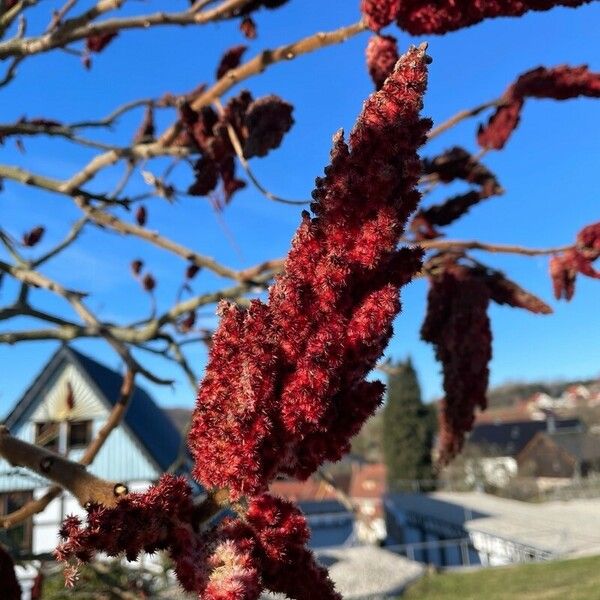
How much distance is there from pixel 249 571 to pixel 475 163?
1.45m

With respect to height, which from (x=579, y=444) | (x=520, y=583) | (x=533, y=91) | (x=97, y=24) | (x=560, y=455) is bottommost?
(x=560, y=455)

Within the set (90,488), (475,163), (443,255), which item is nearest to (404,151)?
(90,488)

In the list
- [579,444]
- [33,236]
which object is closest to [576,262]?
[33,236]

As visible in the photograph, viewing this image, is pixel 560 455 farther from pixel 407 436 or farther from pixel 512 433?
pixel 407 436

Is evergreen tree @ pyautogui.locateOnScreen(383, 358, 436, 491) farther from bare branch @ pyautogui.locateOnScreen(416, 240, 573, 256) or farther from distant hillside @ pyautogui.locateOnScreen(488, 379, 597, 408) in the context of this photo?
bare branch @ pyautogui.locateOnScreen(416, 240, 573, 256)

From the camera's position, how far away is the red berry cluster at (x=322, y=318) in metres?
0.70

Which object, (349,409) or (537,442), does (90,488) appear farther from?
(537,442)

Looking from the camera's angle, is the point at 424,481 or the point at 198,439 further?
the point at 424,481

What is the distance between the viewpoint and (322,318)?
0.71 meters

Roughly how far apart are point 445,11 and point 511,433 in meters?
46.6

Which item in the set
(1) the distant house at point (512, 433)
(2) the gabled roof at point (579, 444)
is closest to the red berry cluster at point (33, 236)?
(1) the distant house at point (512, 433)

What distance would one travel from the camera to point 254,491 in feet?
2.29

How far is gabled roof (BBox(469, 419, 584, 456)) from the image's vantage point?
42062 mm

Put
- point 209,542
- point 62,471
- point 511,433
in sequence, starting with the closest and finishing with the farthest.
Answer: point 209,542 < point 62,471 < point 511,433
